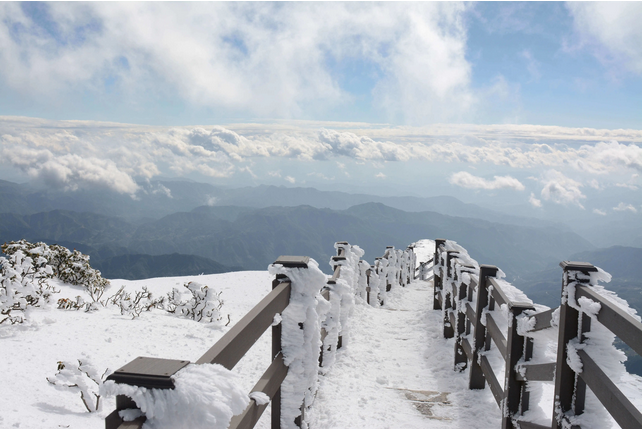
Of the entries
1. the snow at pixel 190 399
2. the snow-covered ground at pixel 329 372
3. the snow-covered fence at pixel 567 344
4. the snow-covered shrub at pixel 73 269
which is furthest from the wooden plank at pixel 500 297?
the snow-covered shrub at pixel 73 269

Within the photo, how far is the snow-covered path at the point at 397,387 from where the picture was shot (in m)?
3.46

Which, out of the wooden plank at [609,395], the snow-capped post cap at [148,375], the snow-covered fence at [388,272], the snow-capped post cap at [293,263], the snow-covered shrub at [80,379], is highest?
the snow-capped post cap at [293,263]

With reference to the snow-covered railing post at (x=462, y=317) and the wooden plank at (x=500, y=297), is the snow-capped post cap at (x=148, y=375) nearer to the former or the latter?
the wooden plank at (x=500, y=297)

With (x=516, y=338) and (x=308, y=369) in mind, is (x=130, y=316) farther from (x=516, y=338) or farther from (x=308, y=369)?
(x=516, y=338)

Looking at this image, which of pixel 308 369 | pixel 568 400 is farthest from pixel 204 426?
pixel 568 400

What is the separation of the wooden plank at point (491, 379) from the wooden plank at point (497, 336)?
27 cm

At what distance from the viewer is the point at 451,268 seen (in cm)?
589

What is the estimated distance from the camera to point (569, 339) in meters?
2.21

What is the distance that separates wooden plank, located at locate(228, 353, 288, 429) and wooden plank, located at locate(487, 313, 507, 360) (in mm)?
1868

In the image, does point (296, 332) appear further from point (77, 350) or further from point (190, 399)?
point (77, 350)

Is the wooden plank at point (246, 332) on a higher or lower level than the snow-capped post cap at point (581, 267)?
lower

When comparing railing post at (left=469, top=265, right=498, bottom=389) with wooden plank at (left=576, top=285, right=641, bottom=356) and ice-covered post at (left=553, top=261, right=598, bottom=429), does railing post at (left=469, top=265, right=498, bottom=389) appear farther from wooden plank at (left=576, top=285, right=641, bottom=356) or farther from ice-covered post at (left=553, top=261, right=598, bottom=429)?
wooden plank at (left=576, top=285, right=641, bottom=356)

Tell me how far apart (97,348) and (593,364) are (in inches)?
232

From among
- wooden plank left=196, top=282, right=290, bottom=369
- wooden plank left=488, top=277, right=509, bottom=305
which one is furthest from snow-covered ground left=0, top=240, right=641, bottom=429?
wooden plank left=196, top=282, right=290, bottom=369
